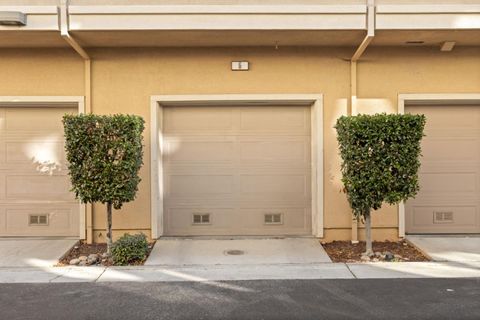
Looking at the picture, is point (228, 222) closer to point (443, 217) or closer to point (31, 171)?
point (31, 171)

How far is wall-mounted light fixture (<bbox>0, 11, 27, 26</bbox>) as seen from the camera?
19.1 feet

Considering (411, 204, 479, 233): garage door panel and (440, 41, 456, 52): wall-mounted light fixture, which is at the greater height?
(440, 41, 456, 52): wall-mounted light fixture

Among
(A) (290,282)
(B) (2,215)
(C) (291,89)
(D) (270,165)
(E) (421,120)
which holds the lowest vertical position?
(A) (290,282)

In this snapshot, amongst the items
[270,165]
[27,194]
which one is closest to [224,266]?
[270,165]

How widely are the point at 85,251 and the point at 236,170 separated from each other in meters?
2.64

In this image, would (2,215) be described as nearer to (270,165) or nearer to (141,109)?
(141,109)

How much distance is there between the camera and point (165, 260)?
585cm

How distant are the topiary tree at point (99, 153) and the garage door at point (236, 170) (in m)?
1.44

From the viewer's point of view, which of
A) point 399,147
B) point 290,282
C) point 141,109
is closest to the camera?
point 290,282

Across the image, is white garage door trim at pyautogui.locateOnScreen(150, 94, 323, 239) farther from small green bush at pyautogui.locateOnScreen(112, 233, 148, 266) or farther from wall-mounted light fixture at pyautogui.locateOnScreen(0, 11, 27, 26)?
wall-mounted light fixture at pyautogui.locateOnScreen(0, 11, 27, 26)

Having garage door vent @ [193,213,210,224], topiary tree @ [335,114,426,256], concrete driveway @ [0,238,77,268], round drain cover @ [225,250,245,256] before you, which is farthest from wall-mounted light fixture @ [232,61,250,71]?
concrete driveway @ [0,238,77,268]

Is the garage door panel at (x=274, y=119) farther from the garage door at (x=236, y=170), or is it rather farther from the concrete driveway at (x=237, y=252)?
the concrete driveway at (x=237, y=252)

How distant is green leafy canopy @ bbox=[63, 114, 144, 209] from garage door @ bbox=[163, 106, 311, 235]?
145 cm

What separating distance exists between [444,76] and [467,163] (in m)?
1.49
